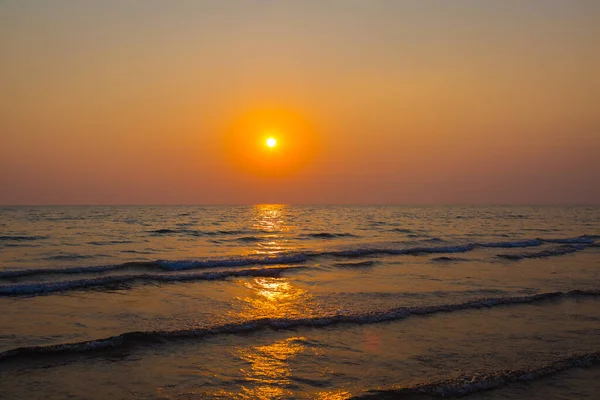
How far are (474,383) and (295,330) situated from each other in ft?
→ 15.2

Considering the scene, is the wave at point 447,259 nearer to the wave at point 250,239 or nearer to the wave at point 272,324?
the wave at point 272,324

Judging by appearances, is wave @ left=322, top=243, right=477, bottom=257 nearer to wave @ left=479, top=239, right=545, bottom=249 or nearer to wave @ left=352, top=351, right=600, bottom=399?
wave @ left=479, top=239, right=545, bottom=249

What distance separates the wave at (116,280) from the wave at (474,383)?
1258 cm

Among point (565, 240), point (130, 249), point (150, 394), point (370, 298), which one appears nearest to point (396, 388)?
point (150, 394)

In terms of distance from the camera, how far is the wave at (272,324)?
31.5ft

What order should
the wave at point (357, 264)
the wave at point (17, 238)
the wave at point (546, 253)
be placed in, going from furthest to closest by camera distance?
the wave at point (17, 238) → the wave at point (546, 253) → the wave at point (357, 264)

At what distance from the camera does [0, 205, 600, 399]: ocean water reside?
26.5 ft

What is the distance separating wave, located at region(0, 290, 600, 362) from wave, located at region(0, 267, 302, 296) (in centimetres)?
731

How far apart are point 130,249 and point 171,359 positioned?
839 inches

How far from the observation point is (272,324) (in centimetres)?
1183

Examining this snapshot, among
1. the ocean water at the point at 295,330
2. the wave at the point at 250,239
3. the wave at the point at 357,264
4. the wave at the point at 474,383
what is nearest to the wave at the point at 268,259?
the ocean water at the point at 295,330

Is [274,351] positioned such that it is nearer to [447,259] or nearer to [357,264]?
[357,264]

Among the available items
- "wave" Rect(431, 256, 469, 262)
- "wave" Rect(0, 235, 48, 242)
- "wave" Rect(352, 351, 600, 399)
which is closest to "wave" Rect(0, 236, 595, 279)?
"wave" Rect(431, 256, 469, 262)

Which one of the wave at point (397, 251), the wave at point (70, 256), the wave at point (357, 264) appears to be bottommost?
the wave at point (70, 256)
